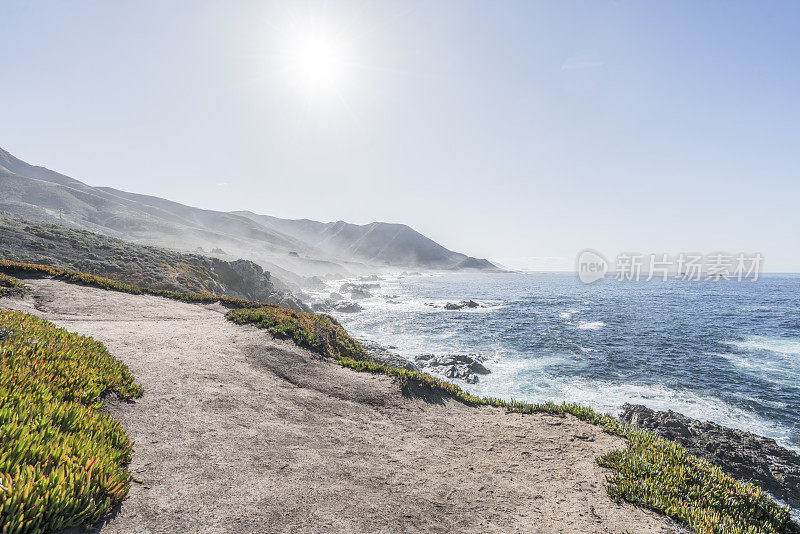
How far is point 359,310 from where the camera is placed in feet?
225

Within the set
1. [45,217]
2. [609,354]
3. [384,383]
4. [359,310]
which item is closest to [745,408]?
[609,354]

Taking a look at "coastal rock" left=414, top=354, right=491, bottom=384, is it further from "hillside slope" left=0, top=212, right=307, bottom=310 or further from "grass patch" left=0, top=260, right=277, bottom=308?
"hillside slope" left=0, top=212, right=307, bottom=310

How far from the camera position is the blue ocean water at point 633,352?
23.9m

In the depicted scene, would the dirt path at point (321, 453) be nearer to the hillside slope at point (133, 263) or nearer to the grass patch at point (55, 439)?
the grass patch at point (55, 439)

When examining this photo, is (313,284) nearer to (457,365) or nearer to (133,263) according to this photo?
(133,263)

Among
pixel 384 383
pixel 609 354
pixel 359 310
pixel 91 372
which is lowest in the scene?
pixel 359 310

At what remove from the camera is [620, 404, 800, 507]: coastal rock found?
587 inches

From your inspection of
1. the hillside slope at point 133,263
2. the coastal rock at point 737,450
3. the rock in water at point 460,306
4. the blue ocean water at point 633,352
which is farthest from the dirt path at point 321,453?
the rock in water at point 460,306

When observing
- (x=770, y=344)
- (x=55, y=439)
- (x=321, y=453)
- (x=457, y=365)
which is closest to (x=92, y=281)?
(x=55, y=439)

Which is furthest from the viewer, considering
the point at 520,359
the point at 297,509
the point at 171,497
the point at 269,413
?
the point at 520,359

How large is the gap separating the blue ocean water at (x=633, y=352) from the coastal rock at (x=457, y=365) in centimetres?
129

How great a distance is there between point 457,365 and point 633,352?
2208 cm

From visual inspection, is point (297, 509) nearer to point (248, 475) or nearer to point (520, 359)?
point (248, 475)

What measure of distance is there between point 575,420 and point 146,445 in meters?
14.0
